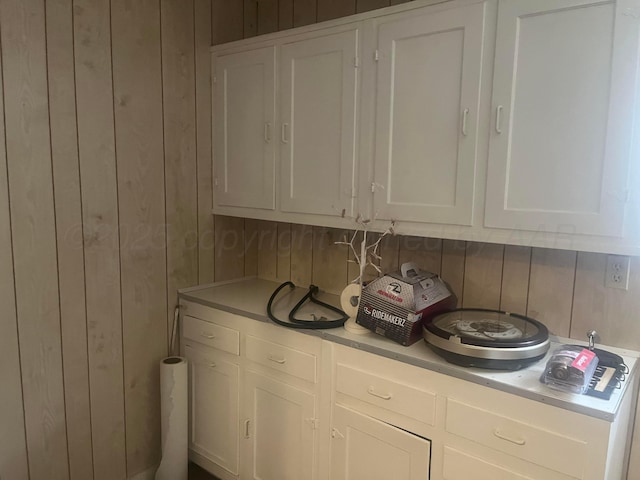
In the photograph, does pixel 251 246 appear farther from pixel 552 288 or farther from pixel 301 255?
pixel 552 288

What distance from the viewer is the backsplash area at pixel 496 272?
182 cm

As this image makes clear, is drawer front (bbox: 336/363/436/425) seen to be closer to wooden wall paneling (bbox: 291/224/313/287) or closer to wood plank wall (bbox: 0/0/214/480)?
wooden wall paneling (bbox: 291/224/313/287)

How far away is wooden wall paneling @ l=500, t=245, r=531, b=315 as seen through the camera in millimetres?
1979

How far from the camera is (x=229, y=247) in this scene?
2852mm

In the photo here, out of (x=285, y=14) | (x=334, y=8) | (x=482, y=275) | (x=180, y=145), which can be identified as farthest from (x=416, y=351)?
(x=285, y=14)

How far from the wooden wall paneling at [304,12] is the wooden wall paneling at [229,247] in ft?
3.60

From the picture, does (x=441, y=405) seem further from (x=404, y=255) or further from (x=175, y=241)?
(x=175, y=241)

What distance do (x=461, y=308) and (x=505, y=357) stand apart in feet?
1.71

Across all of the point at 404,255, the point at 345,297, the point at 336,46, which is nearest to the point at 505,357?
the point at 345,297

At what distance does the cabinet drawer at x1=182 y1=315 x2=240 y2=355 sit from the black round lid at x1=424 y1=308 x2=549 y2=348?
96cm

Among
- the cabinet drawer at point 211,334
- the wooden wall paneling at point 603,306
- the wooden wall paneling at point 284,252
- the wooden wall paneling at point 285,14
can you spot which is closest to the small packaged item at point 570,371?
the wooden wall paneling at point 603,306

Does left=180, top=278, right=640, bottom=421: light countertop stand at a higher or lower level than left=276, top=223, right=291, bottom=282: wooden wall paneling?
lower

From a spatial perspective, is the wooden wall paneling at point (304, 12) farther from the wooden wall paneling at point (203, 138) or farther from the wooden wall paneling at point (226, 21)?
the wooden wall paneling at point (203, 138)

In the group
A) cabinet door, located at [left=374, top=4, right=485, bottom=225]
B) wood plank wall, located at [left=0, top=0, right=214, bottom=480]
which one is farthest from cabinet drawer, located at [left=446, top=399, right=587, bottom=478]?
wood plank wall, located at [left=0, top=0, right=214, bottom=480]
